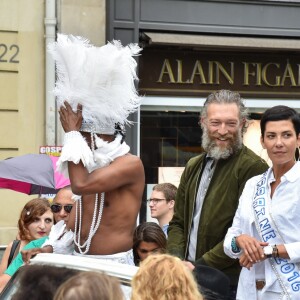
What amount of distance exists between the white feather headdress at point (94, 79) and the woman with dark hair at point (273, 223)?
841 millimetres

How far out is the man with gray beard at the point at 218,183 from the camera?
5.10 meters

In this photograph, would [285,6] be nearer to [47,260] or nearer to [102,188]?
[102,188]

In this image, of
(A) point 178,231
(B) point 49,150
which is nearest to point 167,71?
(B) point 49,150

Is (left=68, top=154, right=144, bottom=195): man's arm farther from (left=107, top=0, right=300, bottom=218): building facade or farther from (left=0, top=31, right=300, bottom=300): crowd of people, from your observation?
(left=107, top=0, right=300, bottom=218): building facade

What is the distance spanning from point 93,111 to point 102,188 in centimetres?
46

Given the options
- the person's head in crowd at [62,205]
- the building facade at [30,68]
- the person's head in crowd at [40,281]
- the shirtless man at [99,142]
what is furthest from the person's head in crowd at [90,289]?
the building facade at [30,68]

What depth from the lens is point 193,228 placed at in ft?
17.3

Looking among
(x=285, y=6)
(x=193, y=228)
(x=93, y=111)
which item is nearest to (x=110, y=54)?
(x=93, y=111)

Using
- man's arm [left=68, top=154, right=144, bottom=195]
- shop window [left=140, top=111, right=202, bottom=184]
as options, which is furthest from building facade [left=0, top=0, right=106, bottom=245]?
man's arm [left=68, top=154, right=144, bottom=195]

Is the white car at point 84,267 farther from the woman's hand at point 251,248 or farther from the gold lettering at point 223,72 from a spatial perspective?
the gold lettering at point 223,72

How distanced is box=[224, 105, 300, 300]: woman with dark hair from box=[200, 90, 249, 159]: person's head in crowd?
327 millimetres

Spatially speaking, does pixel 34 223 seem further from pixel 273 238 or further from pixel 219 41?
pixel 219 41

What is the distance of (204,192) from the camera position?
17.1 ft

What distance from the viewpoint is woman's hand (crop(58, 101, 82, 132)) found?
4.93 m
